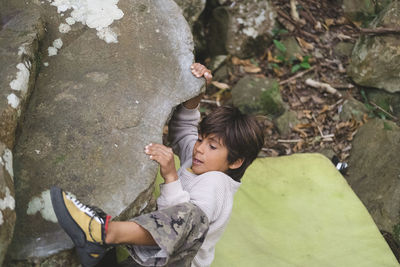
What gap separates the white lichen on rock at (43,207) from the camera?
2037 millimetres

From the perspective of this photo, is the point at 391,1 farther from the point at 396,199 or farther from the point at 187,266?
the point at 187,266

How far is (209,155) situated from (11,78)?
1110 mm

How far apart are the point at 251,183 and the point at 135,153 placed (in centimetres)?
163

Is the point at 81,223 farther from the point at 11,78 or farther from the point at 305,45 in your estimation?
the point at 305,45

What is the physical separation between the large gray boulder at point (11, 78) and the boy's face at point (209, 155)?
0.96m

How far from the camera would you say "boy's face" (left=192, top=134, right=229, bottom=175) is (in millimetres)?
2539

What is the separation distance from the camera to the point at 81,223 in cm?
190

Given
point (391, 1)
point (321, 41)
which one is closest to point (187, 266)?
point (321, 41)

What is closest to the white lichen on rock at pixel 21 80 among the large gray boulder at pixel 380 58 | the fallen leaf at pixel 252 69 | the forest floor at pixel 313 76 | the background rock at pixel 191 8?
the background rock at pixel 191 8

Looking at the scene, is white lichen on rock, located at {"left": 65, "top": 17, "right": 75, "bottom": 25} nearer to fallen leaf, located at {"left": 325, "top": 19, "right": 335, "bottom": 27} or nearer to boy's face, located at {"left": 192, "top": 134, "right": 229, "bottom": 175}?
boy's face, located at {"left": 192, "top": 134, "right": 229, "bottom": 175}

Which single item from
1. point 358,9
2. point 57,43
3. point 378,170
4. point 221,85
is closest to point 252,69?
point 221,85

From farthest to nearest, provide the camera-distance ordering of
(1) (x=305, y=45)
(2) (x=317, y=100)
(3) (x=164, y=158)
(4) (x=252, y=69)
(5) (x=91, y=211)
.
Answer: (1) (x=305, y=45) < (4) (x=252, y=69) < (2) (x=317, y=100) < (3) (x=164, y=158) < (5) (x=91, y=211)

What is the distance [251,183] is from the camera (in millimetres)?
3691

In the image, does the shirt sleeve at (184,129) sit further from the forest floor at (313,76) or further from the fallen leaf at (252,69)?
the fallen leaf at (252,69)
